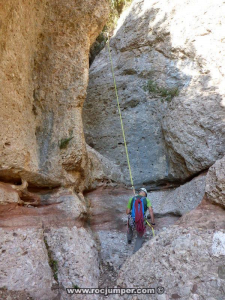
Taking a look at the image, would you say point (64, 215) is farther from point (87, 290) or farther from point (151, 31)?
point (151, 31)

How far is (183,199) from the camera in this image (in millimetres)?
6891

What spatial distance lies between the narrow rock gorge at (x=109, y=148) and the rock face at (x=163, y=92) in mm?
36

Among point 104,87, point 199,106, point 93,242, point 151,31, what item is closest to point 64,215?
point 93,242

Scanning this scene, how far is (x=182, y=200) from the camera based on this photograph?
22.6 feet

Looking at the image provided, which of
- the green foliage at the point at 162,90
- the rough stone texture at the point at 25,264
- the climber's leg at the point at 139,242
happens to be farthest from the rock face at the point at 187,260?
the green foliage at the point at 162,90

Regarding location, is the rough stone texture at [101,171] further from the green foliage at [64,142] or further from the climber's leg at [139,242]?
the climber's leg at [139,242]

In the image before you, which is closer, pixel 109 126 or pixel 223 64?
pixel 223 64

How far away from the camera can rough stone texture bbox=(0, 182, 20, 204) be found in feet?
16.5

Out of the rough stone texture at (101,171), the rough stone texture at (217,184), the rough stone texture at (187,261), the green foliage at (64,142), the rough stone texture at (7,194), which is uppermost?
the green foliage at (64,142)

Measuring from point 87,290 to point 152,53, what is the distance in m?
7.58

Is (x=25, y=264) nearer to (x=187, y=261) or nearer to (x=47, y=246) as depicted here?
(x=47, y=246)

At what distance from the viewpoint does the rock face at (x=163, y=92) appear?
7184 millimetres

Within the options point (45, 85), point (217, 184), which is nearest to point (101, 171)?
point (45, 85)

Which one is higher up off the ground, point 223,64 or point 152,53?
point 152,53
